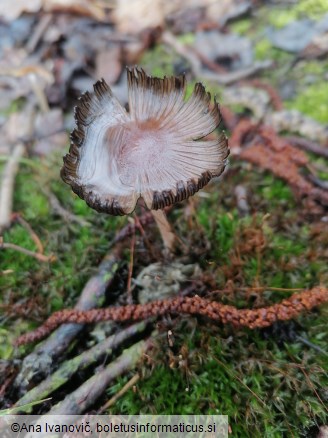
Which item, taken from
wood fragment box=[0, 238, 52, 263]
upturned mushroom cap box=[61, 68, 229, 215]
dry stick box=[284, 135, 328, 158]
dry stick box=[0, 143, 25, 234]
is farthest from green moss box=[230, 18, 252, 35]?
wood fragment box=[0, 238, 52, 263]

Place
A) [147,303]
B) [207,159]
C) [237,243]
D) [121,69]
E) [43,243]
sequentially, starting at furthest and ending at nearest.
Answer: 1. [121,69]
2. [43,243]
3. [237,243]
4. [147,303]
5. [207,159]

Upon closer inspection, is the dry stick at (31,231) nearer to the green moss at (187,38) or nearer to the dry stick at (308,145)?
the dry stick at (308,145)

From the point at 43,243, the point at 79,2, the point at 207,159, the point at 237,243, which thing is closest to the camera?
the point at 207,159

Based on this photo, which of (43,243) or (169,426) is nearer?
(169,426)

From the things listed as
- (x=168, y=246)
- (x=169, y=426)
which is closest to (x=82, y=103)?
(x=168, y=246)

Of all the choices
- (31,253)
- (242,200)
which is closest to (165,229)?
(242,200)

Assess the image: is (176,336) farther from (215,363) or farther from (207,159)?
(207,159)
